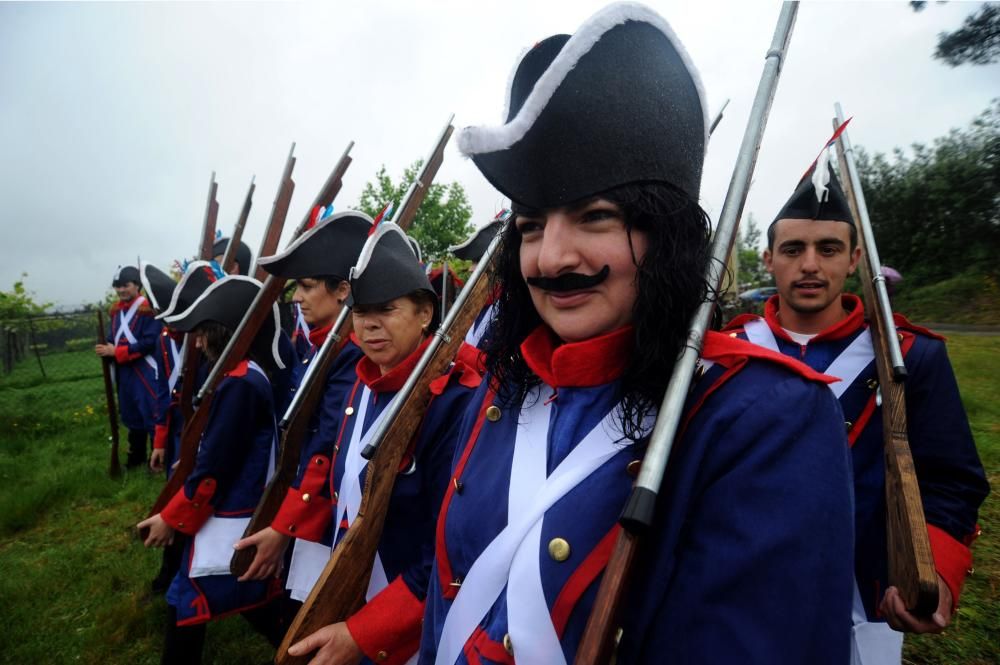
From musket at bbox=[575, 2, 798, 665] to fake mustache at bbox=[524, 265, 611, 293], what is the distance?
235 mm

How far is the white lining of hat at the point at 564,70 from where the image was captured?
3.85 ft

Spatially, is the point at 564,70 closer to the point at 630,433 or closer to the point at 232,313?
the point at 630,433

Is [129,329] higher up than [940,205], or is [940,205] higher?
[940,205]

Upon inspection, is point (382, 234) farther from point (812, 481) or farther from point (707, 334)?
point (812, 481)

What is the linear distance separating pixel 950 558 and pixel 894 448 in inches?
21.6

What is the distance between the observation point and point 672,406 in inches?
39.6

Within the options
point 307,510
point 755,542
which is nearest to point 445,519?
point 755,542

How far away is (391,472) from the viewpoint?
80.0 inches

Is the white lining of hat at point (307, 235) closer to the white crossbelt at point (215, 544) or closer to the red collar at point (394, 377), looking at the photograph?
the red collar at point (394, 377)

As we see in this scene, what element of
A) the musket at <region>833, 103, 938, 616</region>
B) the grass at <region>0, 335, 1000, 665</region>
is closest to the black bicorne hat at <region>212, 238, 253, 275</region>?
the grass at <region>0, 335, 1000, 665</region>

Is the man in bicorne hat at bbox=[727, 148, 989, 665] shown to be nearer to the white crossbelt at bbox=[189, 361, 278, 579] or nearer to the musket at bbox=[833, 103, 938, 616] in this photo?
the musket at bbox=[833, 103, 938, 616]

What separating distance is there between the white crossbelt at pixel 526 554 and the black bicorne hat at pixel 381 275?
48.5 inches

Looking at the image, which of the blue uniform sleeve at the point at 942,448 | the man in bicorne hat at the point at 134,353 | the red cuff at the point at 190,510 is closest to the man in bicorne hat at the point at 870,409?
the blue uniform sleeve at the point at 942,448

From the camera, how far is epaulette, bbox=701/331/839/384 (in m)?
1.03
